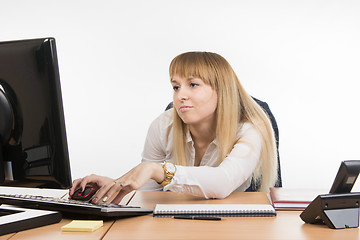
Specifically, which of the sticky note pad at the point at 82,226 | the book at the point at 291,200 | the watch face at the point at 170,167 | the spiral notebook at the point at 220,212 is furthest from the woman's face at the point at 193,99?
the sticky note pad at the point at 82,226

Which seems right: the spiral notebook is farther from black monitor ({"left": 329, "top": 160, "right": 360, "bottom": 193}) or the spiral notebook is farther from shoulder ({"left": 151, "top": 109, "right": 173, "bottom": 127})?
shoulder ({"left": 151, "top": 109, "right": 173, "bottom": 127})

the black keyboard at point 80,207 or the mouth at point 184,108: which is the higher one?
the mouth at point 184,108

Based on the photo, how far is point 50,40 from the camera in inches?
41.6

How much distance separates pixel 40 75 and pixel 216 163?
3.57ft

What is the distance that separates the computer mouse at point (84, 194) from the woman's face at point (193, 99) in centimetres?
54

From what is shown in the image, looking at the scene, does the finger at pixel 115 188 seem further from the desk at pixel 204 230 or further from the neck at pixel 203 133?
the neck at pixel 203 133

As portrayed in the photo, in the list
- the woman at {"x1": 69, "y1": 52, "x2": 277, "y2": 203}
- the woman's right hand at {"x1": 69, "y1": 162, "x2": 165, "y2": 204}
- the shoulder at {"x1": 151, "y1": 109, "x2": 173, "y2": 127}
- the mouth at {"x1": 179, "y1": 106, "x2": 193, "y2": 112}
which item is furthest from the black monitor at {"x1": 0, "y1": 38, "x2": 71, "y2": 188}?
the shoulder at {"x1": 151, "y1": 109, "x2": 173, "y2": 127}

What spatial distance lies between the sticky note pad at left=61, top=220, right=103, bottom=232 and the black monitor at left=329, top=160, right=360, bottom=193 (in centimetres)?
59

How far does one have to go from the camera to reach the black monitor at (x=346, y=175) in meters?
1.10

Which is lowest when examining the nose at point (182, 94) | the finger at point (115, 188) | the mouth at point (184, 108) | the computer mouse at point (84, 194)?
the computer mouse at point (84, 194)

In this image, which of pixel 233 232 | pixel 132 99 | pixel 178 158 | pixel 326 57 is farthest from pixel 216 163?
pixel 326 57

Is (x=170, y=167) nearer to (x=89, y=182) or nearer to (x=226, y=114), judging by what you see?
(x=89, y=182)

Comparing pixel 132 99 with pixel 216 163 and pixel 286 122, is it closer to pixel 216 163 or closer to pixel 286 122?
pixel 286 122

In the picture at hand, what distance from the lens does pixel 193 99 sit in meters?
1.89
